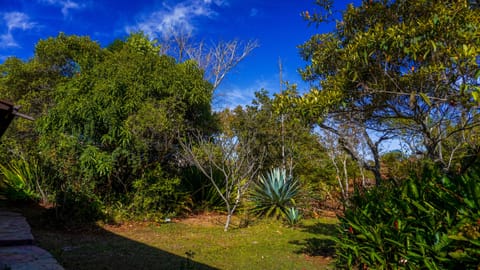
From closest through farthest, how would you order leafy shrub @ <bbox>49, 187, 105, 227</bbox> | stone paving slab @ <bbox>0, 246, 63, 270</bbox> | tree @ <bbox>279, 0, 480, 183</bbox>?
stone paving slab @ <bbox>0, 246, 63, 270</bbox>, tree @ <bbox>279, 0, 480, 183</bbox>, leafy shrub @ <bbox>49, 187, 105, 227</bbox>

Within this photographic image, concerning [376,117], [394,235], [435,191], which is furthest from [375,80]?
[394,235]

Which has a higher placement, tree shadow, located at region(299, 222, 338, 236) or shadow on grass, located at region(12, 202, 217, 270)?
tree shadow, located at region(299, 222, 338, 236)

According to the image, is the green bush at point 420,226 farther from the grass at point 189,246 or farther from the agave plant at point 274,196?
the agave plant at point 274,196

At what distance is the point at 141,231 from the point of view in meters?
8.00

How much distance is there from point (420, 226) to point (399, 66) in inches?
78.3

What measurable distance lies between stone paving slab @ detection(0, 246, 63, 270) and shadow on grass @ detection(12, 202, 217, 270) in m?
0.77

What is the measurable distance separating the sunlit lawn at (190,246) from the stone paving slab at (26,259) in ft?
2.77

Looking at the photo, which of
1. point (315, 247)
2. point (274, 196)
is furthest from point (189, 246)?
point (274, 196)

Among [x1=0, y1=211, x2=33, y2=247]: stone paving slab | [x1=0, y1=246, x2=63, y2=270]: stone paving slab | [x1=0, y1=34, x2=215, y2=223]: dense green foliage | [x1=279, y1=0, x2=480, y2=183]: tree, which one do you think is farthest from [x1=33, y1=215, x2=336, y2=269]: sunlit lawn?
[x1=279, y1=0, x2=480, y2=183]: tree

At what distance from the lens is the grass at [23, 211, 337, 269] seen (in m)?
5.32

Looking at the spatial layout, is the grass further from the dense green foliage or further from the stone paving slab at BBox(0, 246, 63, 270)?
the dense green foliage

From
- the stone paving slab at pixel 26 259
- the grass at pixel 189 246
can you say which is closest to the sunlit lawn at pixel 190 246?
the grass at pixel 189 246

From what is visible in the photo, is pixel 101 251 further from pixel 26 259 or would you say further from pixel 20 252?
pixel 26 259

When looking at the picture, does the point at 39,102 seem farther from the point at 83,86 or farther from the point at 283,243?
the point at 283,243
